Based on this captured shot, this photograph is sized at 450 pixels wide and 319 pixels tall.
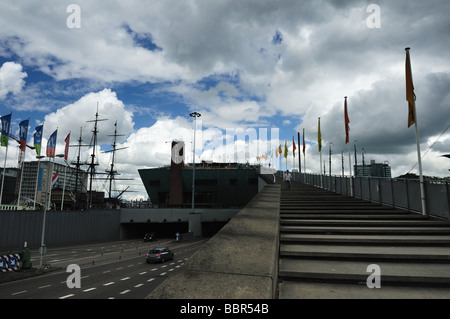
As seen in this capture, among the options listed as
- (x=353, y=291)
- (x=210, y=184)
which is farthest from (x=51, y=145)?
(x=210, y=184)

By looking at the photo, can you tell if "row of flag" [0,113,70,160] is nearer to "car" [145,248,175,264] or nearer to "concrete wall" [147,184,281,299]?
"car" [145,248,175,264]

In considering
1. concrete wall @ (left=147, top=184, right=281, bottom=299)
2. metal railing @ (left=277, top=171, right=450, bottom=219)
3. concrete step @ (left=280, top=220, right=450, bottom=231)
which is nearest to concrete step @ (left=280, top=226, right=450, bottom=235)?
concrete step @ (left=280, top=220, right=450, bottom=231)

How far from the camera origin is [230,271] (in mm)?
3369

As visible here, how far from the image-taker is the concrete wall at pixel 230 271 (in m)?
2.83

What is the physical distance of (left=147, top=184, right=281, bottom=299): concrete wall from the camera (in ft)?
9.28

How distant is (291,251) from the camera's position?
5.17m

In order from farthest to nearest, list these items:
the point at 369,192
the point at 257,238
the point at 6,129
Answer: the point at 6,129, the point at 369,192, the point at 257,238

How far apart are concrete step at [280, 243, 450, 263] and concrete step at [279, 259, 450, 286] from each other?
0.10 meters

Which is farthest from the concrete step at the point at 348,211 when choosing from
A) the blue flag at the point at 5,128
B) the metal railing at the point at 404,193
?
the blue flag at the point at 5,128

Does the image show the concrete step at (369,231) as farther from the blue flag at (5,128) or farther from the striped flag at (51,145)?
the blue flag at (5,128)

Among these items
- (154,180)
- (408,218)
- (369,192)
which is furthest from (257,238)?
(154,180)

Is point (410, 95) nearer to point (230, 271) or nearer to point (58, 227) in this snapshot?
point (230, 271)
